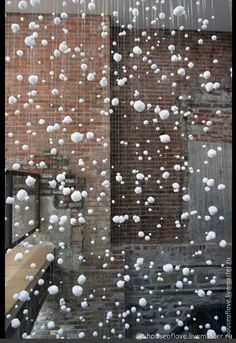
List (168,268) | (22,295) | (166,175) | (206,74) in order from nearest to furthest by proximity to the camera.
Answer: (22,295) < (168,268) < (166,175) < (206,74)

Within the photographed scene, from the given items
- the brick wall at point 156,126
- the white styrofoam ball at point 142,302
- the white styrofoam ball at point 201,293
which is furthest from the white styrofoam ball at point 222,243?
the white styrofoam ball at point 142,302

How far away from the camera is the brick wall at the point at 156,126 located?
312 cm

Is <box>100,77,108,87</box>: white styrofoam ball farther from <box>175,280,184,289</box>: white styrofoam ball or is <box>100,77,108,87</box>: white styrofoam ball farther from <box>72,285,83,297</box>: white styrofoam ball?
<box>175,280,184,289</box>: white styrofoam ball

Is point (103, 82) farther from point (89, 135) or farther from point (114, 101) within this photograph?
point (89, 135)

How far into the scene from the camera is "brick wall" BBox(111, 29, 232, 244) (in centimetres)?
312

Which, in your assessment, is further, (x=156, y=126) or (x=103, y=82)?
(x=156, y=126)

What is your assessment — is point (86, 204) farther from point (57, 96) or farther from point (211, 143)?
point (211, 143)

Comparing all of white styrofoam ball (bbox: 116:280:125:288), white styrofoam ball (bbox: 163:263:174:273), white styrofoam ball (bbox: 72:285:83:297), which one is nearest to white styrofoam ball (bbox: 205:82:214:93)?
white styrofoam ball (bbox: 163:263:174:273)

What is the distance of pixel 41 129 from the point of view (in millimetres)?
2930

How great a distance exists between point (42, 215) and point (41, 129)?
0.67 meters

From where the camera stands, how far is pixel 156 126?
320 cm

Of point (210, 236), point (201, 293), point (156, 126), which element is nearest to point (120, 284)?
point (201, 293)

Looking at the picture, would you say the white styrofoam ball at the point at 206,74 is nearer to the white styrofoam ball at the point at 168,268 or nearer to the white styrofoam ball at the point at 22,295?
the white styrofoam ball at the point at 168,268
